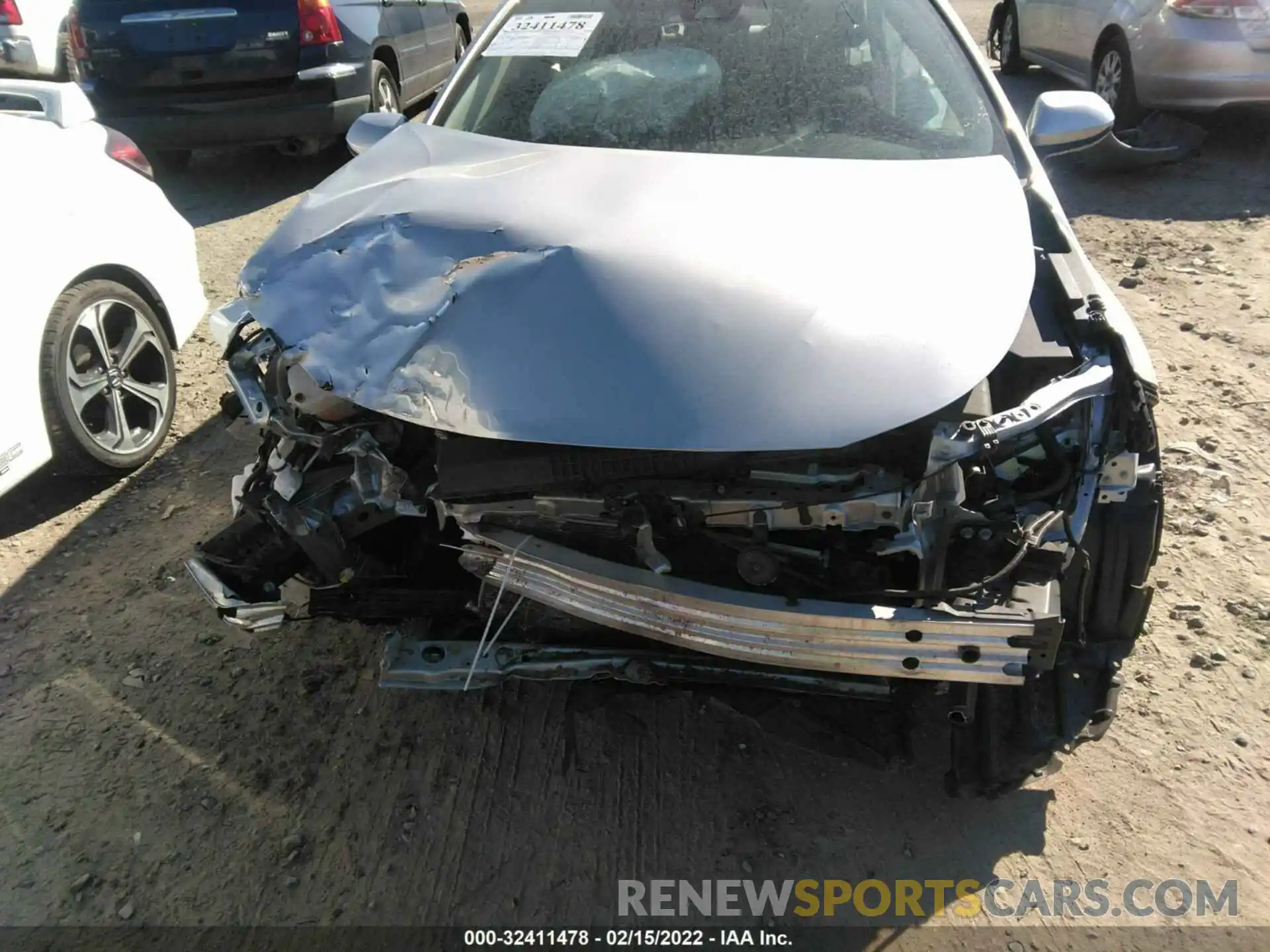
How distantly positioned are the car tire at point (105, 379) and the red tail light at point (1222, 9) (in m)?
6.76

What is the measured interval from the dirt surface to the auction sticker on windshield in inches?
84.4

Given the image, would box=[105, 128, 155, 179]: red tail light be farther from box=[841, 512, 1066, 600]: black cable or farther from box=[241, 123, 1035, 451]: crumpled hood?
box=[841, 512, 1066, 600]: black cable

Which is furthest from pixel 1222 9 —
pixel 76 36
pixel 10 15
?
pixel 10 15

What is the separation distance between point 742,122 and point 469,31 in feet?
25.3

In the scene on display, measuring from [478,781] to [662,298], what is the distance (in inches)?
55.9

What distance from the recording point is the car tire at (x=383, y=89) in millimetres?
6641

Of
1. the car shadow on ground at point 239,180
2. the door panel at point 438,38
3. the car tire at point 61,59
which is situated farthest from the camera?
the car tire at point 61,59

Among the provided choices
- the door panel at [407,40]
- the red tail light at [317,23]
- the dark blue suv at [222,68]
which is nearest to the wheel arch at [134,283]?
the dark blue suv at [222,68]

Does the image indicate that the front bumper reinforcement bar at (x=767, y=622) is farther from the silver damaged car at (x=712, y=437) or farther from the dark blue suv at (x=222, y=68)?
the dark blue suv at (x=222, y=68)

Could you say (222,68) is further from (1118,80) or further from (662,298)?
(1118,80)

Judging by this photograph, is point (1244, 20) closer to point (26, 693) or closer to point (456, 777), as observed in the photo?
point (456, 777)

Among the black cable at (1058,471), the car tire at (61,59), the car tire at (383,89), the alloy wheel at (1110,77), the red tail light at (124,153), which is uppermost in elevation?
the red tail light at (124,153)

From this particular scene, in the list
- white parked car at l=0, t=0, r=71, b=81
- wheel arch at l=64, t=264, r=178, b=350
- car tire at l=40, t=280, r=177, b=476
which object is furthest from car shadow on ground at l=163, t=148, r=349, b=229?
car tire at l=40, t=280, r=177, b=476

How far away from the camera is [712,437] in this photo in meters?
1.75
